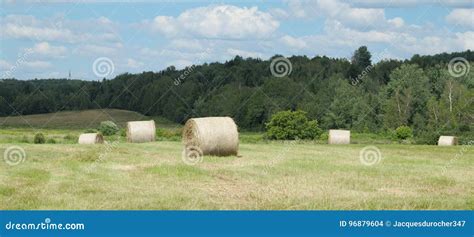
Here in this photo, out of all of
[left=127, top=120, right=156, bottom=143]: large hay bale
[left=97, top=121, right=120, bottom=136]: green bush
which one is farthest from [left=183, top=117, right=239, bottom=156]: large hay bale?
[left=97, top=121, right=120, bottom=136]: green bush

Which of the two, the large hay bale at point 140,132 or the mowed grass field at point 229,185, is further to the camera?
the large hay bale at point 140,132

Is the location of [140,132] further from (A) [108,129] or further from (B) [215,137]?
(B) [215,137]

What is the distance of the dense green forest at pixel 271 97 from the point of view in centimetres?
5503

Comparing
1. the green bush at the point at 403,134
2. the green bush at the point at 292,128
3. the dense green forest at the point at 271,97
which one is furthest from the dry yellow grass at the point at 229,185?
the dense green forest at the point at 271,97

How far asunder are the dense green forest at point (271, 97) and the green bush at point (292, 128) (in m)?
10.4

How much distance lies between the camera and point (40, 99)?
5475 centimetres

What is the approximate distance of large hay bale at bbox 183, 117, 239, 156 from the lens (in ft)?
67.9

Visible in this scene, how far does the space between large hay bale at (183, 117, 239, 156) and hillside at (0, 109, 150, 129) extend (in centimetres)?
3186

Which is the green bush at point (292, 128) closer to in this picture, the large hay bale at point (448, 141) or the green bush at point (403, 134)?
the green bush at point (403, 134)

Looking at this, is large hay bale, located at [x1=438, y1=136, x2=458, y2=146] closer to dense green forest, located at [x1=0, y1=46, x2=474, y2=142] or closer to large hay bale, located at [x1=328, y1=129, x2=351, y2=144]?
large hay bale, located at [x1=328, y1=129, x2=351, y2=144]

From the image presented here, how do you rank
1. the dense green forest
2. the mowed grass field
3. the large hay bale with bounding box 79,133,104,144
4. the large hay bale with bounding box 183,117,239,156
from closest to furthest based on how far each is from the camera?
1. the mowed grass field
2. the large hay bale with bounding box 183,117,239,156
3. the large hay bale with bounding box 79,133,104,144
4. the dense green forest

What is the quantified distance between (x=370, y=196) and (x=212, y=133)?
961cm

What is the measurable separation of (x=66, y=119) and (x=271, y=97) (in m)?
22.8
